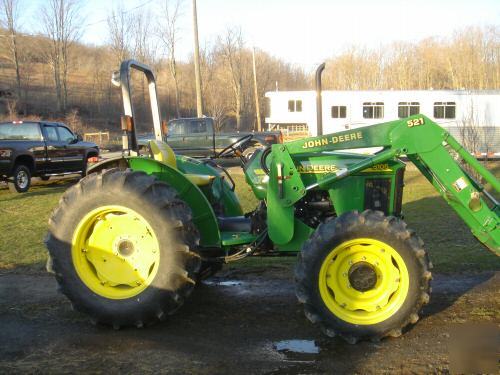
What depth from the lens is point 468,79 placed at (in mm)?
44562

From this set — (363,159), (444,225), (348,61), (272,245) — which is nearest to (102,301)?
(272,245)

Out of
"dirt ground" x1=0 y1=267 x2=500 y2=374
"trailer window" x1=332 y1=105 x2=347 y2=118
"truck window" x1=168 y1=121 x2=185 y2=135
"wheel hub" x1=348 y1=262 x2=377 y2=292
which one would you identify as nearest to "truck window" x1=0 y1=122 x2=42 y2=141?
"truck window" x1=168 y1=121 x2=185 y2=135

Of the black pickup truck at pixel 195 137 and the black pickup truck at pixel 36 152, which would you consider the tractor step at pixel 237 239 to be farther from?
the black pickup truck at pixel 195 137

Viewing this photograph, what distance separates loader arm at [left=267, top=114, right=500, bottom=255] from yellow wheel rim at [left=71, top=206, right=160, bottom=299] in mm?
1119

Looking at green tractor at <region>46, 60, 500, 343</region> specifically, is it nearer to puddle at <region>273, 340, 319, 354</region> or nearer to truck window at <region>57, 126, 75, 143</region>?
puddle at <region>273, 340, 319, 354</region>

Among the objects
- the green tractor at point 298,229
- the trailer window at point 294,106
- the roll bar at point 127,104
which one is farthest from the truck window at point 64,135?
the trailer window at point 294,106

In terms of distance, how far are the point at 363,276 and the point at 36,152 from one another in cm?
1277

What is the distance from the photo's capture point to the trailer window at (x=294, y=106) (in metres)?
30.8

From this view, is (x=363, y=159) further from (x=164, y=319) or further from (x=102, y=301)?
(x=102, y=301)

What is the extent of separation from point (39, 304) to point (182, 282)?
1858 mm

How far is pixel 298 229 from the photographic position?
Result: 16.3 feet

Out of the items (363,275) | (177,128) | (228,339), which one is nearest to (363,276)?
(363,275)

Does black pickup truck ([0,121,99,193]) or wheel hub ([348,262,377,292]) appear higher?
black pickup truck ([0,121,99,193])

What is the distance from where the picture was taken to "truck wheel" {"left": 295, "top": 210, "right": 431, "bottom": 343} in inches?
170
